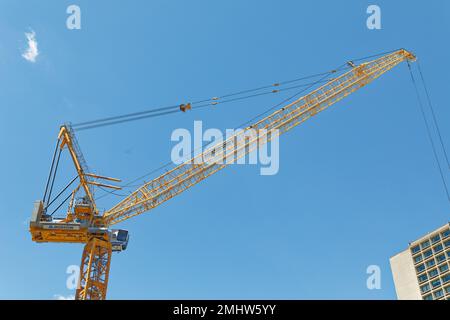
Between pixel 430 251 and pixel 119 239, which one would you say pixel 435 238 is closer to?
pixel 430 251

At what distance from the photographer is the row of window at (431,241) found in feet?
286

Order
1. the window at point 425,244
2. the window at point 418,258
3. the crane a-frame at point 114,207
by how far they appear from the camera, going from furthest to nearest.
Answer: the window at point 418,258
the window at point 425,244
the crane a-frame at point 114,207

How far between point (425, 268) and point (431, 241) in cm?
568

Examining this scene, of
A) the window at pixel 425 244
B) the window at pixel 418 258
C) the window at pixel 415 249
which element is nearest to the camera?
the window at pixel 425 244

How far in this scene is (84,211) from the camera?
58.8 meters

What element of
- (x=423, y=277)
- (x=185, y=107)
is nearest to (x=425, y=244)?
(x=423, y=277)

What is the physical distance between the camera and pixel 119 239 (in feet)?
201

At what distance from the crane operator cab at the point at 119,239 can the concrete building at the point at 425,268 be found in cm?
5989

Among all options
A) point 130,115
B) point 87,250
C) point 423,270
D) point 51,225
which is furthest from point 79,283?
point 423,270

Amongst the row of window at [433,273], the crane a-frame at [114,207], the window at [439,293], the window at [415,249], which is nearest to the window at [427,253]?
the window at [415,249]

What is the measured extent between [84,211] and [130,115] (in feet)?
47.2

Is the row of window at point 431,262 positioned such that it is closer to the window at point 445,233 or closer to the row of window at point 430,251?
the row of window at point 430,251

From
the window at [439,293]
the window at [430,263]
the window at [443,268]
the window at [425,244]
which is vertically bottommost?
the window at [439,293]
